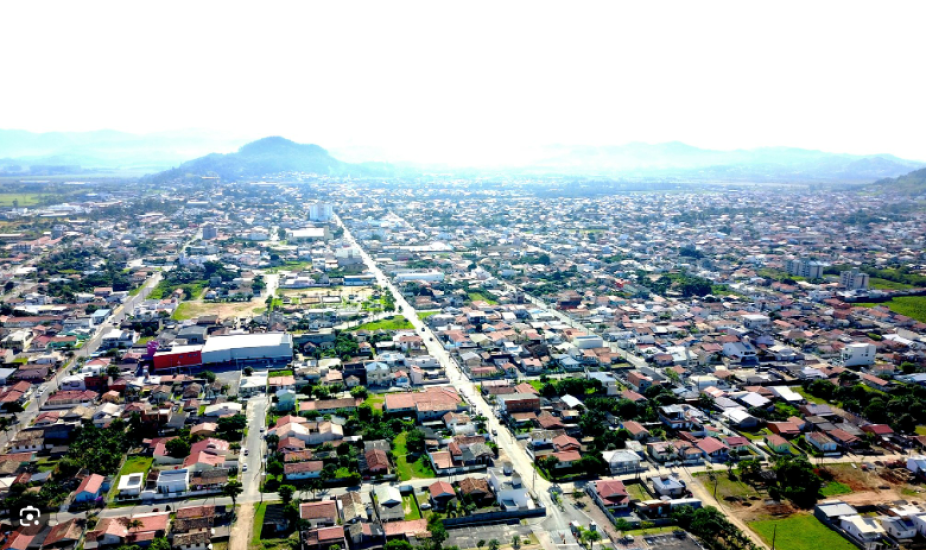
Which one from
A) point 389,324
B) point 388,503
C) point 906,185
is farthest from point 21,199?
point 906,185

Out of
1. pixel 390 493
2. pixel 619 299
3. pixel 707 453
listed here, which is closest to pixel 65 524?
pixel 390 493

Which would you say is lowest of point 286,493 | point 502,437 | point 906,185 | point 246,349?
point 502,437

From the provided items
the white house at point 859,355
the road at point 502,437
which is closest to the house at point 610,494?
the road at point 502,437

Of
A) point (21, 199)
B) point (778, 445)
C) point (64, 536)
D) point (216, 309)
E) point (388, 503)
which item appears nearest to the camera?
point (64, 536)

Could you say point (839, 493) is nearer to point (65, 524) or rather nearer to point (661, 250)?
point (65, 524)

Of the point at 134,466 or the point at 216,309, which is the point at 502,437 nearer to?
the point at 134,466

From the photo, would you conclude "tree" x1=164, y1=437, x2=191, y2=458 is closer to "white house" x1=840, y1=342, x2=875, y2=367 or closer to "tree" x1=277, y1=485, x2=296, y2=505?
"tree" x1=277, y1=485, x2=296, y2=505

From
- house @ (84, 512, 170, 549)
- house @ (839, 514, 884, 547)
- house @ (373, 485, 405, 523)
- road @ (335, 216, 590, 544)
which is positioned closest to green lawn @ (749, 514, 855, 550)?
house @ (839, 514, 884, 547)
